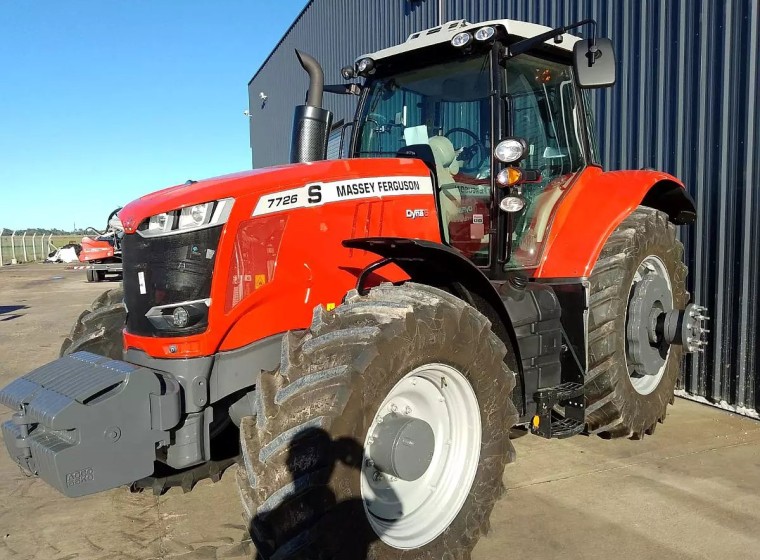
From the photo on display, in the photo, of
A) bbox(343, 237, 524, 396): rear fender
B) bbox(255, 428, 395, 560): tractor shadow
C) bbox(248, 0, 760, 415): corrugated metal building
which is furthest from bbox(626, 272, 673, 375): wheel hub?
bbox(255, 428, 395, 560): tractor shadow

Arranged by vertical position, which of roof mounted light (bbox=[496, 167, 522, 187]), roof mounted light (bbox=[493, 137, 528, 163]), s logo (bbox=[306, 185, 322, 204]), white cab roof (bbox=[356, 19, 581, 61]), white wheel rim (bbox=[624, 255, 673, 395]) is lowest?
white wheel rim (bbox=[624, 255, 673, 395])

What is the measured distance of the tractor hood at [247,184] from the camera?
107 inches

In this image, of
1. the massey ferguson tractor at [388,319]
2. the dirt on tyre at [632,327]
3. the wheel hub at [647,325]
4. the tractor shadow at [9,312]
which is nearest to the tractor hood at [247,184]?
the massey ferguson tractor at [388,319]

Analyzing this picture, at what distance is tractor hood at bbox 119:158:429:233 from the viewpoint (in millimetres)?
2707

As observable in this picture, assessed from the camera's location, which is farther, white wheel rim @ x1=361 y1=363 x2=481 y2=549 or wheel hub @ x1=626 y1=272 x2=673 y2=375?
wheel hub @ x1=626 y1=272 x2=673 y2=375

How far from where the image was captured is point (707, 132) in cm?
516

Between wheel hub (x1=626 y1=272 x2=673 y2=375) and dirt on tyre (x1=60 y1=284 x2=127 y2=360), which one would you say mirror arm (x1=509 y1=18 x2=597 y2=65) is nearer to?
wheel hub (x1=626 y1=272 x2=673 y2=375)

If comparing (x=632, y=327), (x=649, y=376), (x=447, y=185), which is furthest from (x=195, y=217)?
(x=649, y=376)

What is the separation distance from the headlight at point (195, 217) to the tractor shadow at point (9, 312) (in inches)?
392

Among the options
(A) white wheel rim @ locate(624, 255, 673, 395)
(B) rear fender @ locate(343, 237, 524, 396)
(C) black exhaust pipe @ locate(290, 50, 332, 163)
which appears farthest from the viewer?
(A) white wheel rim @ locate(624, 255, 673, 395)

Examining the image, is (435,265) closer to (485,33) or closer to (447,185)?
(447,185)

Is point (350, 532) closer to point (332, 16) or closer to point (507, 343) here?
point (507, 343)

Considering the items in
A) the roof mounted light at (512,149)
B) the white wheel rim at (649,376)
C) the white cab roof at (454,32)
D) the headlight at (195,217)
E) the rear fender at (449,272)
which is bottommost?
the white wheel rim at (649,376)

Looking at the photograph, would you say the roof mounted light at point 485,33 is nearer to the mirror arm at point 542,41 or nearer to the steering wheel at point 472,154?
the mirror arm at point 542,41
